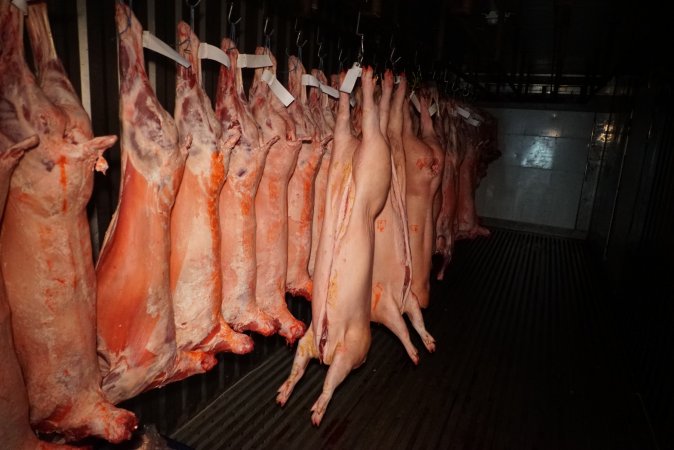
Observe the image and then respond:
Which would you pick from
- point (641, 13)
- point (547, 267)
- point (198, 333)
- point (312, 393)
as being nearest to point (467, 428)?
point (312, 393)

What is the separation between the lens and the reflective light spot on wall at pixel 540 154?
6625 mm

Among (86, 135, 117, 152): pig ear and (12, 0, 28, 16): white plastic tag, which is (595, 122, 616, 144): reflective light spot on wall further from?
(12, 0, 28, 16): white plastic tag

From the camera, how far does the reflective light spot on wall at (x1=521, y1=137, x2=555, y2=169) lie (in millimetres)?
6625

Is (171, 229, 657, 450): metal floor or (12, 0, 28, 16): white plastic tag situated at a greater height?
(12, 0, 28, 16): white plastic tag

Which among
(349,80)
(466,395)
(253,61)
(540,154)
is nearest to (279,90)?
(253,61)

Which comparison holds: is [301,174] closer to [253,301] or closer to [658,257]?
[253,301]

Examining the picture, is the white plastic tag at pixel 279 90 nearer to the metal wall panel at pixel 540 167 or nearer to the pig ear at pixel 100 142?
the pig ear at pixel 100 142

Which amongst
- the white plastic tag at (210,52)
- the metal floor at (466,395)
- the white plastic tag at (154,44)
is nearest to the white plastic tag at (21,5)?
the white plastic tag at (154,44)

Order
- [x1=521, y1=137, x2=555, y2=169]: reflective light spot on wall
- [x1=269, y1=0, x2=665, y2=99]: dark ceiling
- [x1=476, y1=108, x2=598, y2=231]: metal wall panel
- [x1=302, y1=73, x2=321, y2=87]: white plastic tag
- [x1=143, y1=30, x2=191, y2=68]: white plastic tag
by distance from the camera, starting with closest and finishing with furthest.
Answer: [x1=143, y1=30, x2=191, y2=68]: white plastic tag → [x1=302, y1=73, x2=321, y2=87]: white plastic tag → [x1=269, y1=0, x2=665, y2=99]: dark ceiling → [x1=476, y1=108, x2=598, y2=231]: metal wall panel → [x1=521, y1=137, x2=555, y2=169]: reflective light spot on wall

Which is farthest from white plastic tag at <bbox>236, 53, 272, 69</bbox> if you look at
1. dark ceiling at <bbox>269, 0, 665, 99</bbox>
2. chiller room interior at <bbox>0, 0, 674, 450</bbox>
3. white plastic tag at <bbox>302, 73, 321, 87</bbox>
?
dark ceiling at <bbox>269, 0, 665, 99</bbox>

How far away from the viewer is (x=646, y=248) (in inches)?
138

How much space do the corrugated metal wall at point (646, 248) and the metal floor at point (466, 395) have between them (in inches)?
5.5

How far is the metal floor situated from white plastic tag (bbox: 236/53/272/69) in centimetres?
187

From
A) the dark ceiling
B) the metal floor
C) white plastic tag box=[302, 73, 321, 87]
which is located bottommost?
the metal floor
